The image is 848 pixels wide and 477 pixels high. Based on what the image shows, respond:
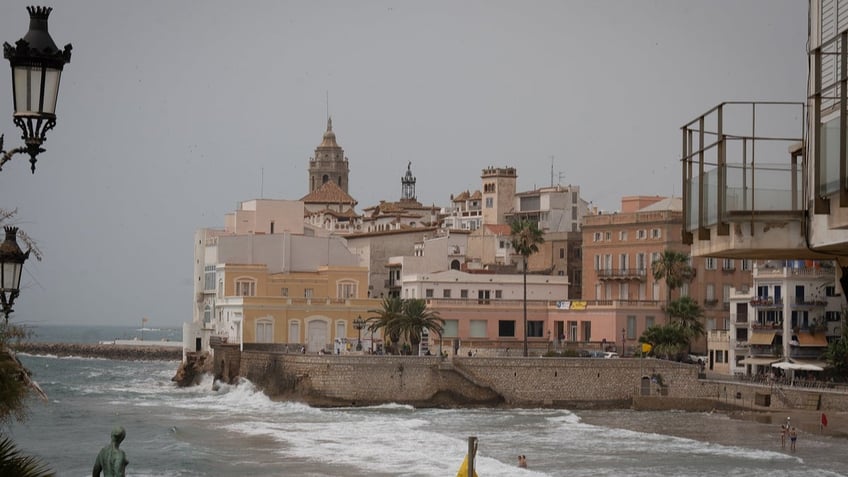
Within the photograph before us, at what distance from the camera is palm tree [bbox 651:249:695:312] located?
240 feet

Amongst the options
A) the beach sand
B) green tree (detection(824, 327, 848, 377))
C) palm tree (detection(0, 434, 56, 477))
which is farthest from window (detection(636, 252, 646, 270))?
palm tree (detection(0, 434, 56, 477))

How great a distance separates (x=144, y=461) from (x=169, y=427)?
10.5 meters

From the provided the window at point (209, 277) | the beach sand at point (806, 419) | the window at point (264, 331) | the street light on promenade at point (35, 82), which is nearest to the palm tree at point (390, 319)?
the window at point (264, 331)

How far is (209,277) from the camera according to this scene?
266 feet

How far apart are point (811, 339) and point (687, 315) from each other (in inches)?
340

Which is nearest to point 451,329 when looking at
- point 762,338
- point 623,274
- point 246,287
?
point 623,274

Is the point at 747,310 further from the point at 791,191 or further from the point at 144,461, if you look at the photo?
the point at 791,191

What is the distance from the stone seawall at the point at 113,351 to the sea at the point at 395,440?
68189mm

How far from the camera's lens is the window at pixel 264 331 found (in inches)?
2908

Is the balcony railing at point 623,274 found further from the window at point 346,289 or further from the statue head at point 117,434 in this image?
the statue head at point 117,434

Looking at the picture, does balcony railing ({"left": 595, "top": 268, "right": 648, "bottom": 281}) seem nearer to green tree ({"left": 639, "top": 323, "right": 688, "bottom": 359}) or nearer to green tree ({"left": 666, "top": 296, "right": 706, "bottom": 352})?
green tree ({"left": 666, "top": 296, "right": 706, "bottom": 352})

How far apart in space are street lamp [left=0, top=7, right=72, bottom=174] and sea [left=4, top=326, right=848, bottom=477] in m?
30.2

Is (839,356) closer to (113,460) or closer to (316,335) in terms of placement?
(316,335)

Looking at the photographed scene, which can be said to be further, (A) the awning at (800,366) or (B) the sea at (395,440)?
(A) the awning at (800,366)
